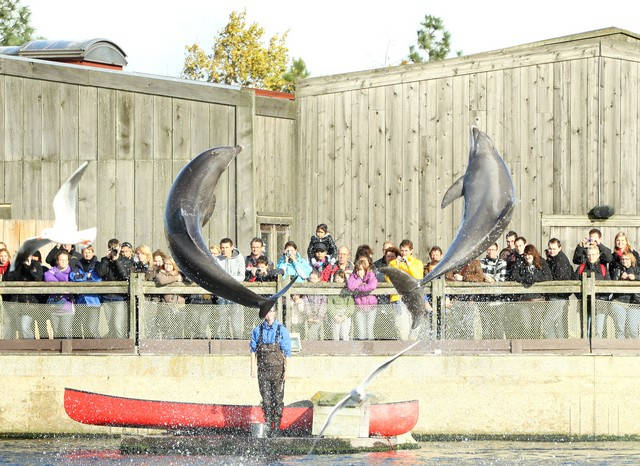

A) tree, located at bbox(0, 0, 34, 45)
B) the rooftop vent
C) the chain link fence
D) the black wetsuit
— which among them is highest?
tree, located at bbox(0, 0, 34, 45)

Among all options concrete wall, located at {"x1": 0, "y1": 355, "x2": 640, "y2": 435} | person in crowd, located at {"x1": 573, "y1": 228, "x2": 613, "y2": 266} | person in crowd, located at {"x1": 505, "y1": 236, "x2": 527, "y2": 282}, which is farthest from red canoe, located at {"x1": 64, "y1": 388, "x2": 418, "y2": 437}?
person in crowd, located at {"x1": 573, "y1": 228, "x2": 613, "y2": 266}

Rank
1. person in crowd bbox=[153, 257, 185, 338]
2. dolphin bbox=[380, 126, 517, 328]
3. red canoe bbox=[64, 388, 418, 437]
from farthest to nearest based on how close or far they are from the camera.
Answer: person in crowd bbox=[153, 257, 185, 338], red canoe bbox=[64, 388, 418, 437], dolphin bbox=[380, 126, 517, 328]

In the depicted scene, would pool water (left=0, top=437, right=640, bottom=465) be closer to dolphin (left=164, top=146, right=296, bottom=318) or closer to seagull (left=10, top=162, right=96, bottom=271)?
seagull (left=10, top=162, right=96, bottom=271)

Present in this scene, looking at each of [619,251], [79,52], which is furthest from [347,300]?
[79,52]

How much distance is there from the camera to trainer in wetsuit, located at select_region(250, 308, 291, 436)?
67.4ft

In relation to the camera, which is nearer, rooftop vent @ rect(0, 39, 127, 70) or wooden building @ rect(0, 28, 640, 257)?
wooden building @ rect(0, 28, 640, 257)

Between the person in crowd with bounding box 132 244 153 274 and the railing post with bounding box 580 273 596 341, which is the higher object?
the person in crowd with bounding box 132 244 153 274

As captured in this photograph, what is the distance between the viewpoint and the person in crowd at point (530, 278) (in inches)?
846

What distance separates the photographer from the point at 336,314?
21.9 meters

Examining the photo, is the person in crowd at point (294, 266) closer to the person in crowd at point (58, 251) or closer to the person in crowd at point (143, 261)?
the person in crowd at point (143, 261)

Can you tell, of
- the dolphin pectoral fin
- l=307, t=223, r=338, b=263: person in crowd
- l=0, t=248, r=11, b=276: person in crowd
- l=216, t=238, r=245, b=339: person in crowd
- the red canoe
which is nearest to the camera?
the dolphin pectoral fin

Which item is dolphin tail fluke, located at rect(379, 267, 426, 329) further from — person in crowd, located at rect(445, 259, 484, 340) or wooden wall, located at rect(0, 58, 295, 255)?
wooden wall, located at rect(0, 58, 295, 255)

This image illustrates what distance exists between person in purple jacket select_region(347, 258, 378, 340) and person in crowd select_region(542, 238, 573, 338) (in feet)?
8.93

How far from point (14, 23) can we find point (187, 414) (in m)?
62.3
